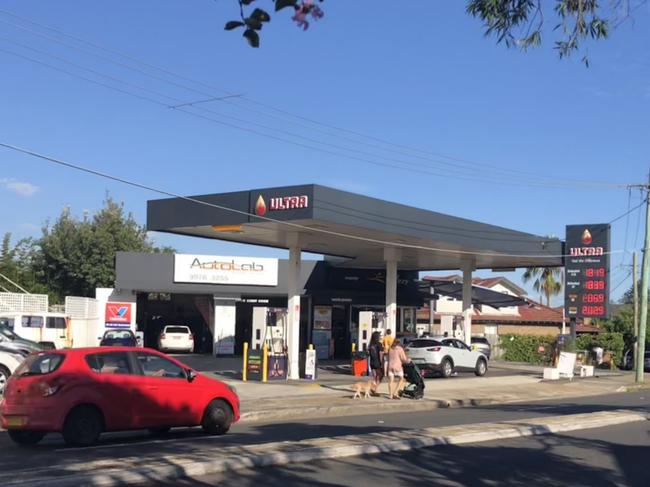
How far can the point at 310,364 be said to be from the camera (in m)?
25.0

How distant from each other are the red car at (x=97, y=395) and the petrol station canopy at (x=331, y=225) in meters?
9.27

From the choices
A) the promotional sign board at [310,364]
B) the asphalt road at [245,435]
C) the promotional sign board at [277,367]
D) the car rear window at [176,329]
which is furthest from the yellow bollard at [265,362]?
the car rear window at [176,329]

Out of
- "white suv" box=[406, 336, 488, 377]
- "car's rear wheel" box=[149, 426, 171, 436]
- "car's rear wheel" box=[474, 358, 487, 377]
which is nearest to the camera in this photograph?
"car's rear wheel" box=[149, 426, 171, 436]

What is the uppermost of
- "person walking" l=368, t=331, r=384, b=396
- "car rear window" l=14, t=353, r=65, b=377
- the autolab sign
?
the autolab sign

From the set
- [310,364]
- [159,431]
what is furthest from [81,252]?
[159,431]

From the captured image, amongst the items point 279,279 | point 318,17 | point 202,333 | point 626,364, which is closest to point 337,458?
point 318,17

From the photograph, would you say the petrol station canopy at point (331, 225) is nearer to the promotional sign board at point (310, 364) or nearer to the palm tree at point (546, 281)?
the promotional sign board at point (310, 364)

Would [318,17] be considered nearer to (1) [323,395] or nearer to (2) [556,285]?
(1) [323,395]

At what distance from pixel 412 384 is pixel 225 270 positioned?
19.3m

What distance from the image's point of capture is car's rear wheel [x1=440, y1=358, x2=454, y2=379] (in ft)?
95.7

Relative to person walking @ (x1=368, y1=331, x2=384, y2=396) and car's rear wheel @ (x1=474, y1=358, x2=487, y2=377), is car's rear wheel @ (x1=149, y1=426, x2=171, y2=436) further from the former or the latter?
car's rear wheel @ (x1=474, y1=358, x2=487, y2=377)

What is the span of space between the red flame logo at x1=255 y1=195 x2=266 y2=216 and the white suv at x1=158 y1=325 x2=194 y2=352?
18.5 m

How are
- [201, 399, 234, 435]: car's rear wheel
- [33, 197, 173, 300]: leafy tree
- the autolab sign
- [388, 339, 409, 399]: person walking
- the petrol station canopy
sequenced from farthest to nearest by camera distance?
1. [33, 197, 173, 300]: leafy tree
2. the autolab sign
3. the petrol station canopy
4. [388, 339, 409, 399]: person walking
5. [201, 399, 234, 435]: car's rear wheel

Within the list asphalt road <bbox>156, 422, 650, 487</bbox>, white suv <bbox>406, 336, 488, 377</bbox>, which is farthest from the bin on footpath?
asphalt road <bbox>156, 422, 650, 487</bbox>
